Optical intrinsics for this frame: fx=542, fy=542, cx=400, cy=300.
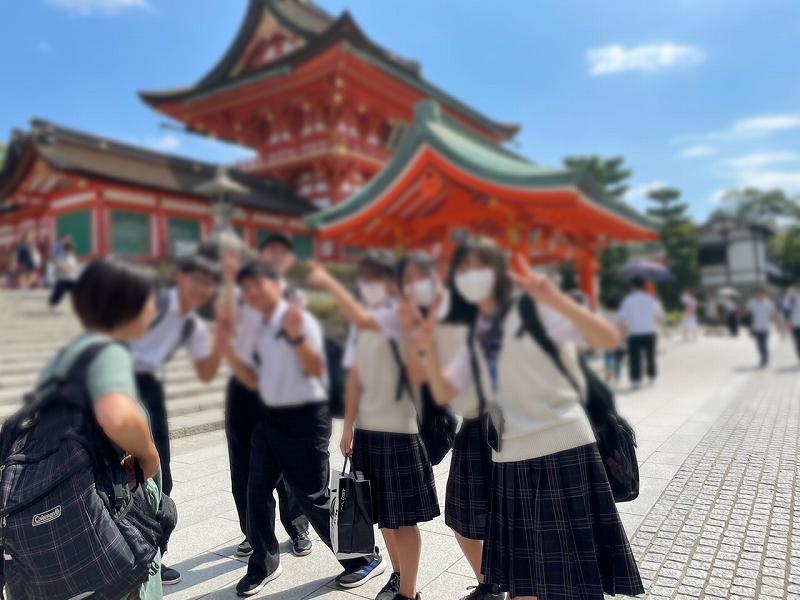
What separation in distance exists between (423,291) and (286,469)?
92 centimetres

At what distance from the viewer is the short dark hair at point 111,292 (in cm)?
136

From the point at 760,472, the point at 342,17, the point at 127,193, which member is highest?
the point at 342,17

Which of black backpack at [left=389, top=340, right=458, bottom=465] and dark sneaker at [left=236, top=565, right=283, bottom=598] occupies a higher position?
black backpack at [left=389, top=340, right=458, bottom=465]

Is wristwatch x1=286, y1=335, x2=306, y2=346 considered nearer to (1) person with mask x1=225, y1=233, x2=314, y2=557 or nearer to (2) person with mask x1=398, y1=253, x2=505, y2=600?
(1) person with mask x1=225, y1=233, x2=314, y2=557

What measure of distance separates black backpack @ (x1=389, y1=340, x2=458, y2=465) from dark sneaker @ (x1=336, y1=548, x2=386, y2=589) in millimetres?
737

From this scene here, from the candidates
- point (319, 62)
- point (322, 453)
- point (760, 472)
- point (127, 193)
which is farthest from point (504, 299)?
point (319, 62)

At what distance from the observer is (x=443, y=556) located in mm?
2908

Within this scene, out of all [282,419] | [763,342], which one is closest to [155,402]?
[282,419]

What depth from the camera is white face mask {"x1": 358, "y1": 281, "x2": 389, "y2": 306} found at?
5.32 feet

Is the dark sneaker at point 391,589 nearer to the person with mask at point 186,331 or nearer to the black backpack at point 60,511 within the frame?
the black backpack at point 60,511

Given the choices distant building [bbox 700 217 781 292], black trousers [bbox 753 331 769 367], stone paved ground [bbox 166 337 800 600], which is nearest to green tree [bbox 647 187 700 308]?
distant building [bbox 700 217 781 292]

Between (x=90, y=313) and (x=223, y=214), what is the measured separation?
1.94ft

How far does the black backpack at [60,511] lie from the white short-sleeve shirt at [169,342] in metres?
0.28

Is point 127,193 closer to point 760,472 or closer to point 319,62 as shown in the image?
point 319,62
